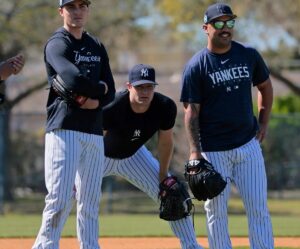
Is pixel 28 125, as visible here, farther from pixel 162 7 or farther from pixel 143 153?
pixel 143 153

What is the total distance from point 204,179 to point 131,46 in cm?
2029

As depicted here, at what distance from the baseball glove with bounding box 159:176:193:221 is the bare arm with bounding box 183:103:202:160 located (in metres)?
0.57

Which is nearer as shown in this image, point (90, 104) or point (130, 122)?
point (90, 104)

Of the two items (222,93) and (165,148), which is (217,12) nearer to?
(222,93)

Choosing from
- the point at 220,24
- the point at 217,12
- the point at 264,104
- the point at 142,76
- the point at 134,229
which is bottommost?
the point at 134,229

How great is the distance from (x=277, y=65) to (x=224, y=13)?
1943 cm

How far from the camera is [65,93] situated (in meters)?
6.75

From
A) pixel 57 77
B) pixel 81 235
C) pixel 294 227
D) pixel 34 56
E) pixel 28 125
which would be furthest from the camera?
pixel 34 56

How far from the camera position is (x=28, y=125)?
71.1ft

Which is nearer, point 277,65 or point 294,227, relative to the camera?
point 294,227

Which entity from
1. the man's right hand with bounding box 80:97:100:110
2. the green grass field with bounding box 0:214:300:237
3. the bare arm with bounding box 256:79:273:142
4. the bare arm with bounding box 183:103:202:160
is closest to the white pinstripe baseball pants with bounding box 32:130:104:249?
the man's right hand with bounding box 80:97:100:110

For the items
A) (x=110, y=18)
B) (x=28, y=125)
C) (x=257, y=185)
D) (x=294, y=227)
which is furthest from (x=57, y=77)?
(x=110, y=18)

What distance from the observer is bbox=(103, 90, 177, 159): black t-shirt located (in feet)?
25.8

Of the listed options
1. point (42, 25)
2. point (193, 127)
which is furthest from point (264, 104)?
point (42, 25)
